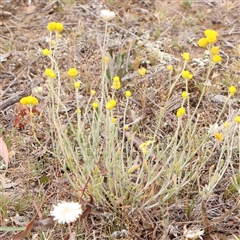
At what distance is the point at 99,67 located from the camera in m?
2.59

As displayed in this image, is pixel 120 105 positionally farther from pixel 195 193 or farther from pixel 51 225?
pixel 51 225

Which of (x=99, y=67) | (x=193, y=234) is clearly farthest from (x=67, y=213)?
(x=99, y=67)

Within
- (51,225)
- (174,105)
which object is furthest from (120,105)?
(51,225)

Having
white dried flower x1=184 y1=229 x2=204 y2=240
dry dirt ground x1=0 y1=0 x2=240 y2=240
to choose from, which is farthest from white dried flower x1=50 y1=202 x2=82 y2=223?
white dried flower x1=184 y1=229 x2=204 y2=240

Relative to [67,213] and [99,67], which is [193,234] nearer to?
[67,213]

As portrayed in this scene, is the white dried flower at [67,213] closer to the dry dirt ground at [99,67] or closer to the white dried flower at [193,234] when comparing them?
the dry dirt ground at [99,67]

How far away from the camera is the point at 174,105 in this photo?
232 centimetres

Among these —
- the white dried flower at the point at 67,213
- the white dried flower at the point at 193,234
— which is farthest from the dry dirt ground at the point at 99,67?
the white dried flower at the point at 67,213

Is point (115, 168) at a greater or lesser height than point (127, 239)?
greater

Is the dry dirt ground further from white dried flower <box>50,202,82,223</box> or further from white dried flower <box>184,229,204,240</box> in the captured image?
white dried flower <box>50,202,82,223</box>

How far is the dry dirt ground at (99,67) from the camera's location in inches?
64.9

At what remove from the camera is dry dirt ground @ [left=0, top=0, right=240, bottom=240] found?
165cm

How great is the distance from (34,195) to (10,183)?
6.2 inches

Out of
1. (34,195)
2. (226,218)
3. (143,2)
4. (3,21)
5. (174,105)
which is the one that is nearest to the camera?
(226,218)
